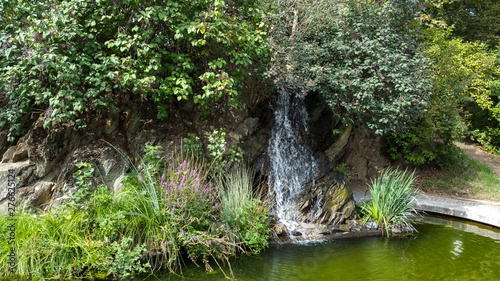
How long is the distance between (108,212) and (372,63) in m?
5.10

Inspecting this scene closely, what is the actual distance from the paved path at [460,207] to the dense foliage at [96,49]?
4365mm

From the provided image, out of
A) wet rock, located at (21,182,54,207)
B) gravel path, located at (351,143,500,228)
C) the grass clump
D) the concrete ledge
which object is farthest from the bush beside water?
the concrete ledge

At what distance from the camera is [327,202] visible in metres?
6.31

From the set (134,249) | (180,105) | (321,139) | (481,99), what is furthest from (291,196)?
(481,99)

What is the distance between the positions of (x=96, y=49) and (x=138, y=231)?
2.95 meters

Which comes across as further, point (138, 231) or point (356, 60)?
point (356, 60)

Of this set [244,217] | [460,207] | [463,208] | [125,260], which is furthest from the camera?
[460,207]

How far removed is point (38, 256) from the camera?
3721mm

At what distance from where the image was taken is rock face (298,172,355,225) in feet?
20.3

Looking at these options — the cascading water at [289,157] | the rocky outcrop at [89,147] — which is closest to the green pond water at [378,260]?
the cascading water at [289,157]

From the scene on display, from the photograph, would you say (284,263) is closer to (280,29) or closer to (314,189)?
(314,189)

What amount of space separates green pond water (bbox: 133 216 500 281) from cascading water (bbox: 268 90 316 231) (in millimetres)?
1077

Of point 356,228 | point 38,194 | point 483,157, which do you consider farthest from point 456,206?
point 38,194

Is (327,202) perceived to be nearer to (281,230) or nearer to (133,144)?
(281,230)
